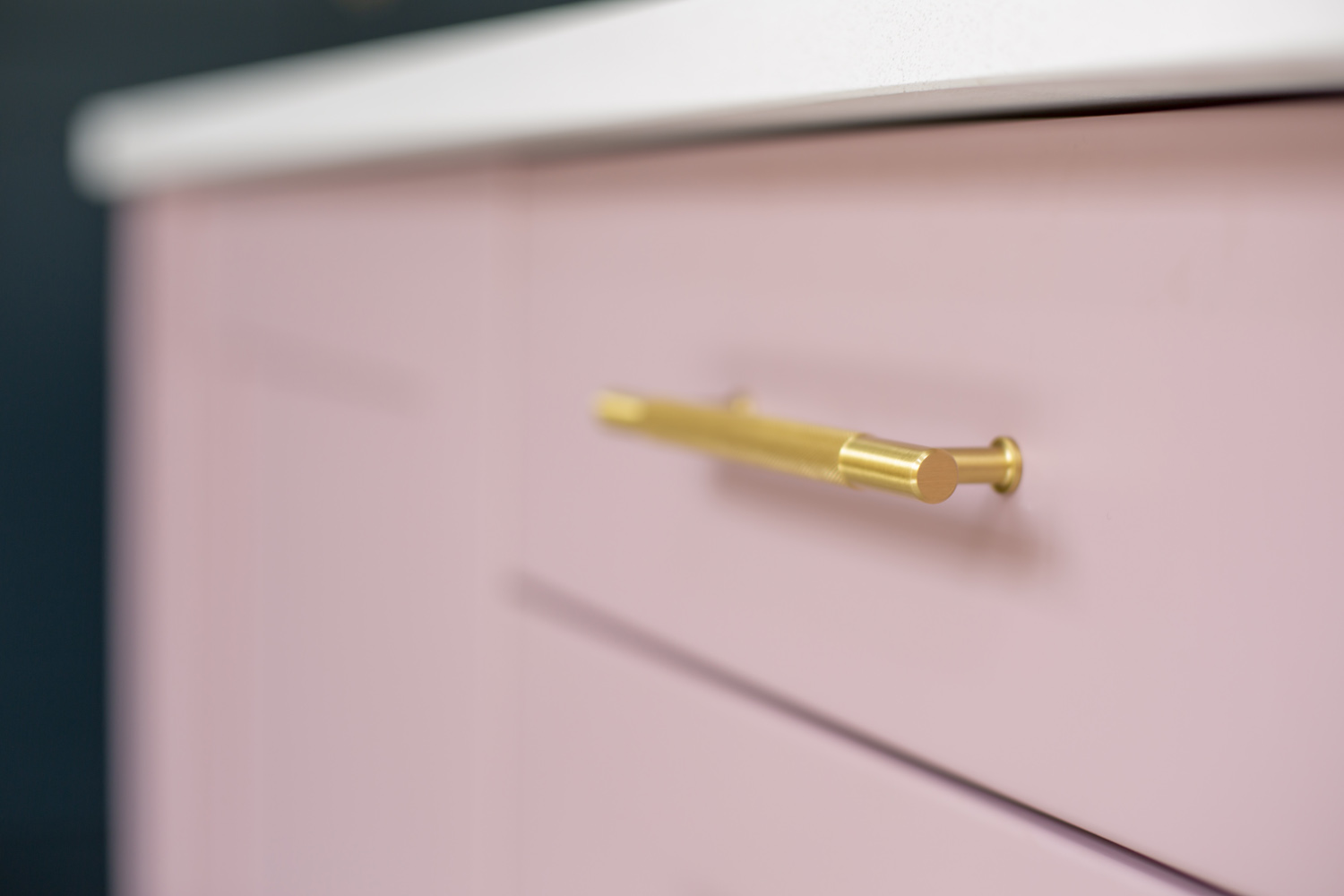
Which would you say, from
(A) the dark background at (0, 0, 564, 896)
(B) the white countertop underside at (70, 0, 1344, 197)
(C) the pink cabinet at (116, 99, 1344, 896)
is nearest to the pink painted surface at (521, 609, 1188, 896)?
(C) the pink cabinet at (116, 99, 1344, 896)

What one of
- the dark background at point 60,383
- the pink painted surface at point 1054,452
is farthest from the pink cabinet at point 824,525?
the dark background at point 60,383

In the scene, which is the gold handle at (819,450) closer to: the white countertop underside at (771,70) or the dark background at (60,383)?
the white countertop underside at (771,70)

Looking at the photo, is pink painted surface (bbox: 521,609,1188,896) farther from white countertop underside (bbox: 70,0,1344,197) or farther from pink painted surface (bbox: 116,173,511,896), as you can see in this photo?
white countertop underside (bbox: 70,0,1344,197)

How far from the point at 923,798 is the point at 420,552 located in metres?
0.30

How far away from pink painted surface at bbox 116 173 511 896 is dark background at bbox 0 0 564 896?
343 mm

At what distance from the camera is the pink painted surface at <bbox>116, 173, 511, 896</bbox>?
548mm

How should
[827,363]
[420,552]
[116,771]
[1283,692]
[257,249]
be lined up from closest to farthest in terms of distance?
[1283,692] → [827,363] → [420,552] → [257,249] → [116,771]

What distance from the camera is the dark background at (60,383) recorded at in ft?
4.00

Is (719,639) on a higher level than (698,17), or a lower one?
lower

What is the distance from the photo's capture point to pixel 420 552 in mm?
569

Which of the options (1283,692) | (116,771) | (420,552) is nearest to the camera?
(1283,692)

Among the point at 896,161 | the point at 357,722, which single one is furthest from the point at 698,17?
the point at 357,722

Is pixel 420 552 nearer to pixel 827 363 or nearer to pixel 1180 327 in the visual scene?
pixel 827 363

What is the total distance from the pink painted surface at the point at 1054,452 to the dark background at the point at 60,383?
3.09 ft
